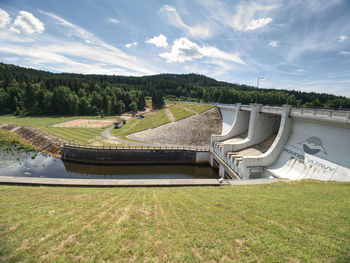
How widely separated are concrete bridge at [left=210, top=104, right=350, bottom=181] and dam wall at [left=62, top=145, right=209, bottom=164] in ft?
19.9

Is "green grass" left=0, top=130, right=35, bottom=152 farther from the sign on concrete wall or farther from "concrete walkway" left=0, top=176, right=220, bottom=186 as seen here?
the sign on concrete wall

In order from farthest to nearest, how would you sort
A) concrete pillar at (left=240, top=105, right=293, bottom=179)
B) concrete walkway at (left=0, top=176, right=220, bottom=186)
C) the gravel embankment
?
the gravel embankment, concrete pillar at (left=240, top=105, right=293, bottom=179), concrete walkway at (left=0, top=176, right=220, bottom=186)

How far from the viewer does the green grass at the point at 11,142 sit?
106 ft

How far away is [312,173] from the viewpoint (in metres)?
16.7

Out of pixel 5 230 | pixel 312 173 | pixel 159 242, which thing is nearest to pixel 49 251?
pixel 5 230

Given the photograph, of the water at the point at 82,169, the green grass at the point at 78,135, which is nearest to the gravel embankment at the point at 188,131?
the green grass at the point at 78,135

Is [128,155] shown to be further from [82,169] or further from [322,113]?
[322,113]

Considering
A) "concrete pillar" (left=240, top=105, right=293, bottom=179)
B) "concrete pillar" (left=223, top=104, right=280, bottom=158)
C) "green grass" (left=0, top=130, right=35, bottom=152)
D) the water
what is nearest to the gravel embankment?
the water

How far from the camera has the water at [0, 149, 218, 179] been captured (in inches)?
935

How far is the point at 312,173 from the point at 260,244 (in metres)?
15.8

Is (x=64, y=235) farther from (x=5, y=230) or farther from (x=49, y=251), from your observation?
(x=5, y=230)

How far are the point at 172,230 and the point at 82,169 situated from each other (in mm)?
25229

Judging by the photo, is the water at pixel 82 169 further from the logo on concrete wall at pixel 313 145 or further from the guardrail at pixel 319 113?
the guardrail at pixel 319 113

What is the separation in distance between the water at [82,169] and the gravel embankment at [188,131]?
8.86m
